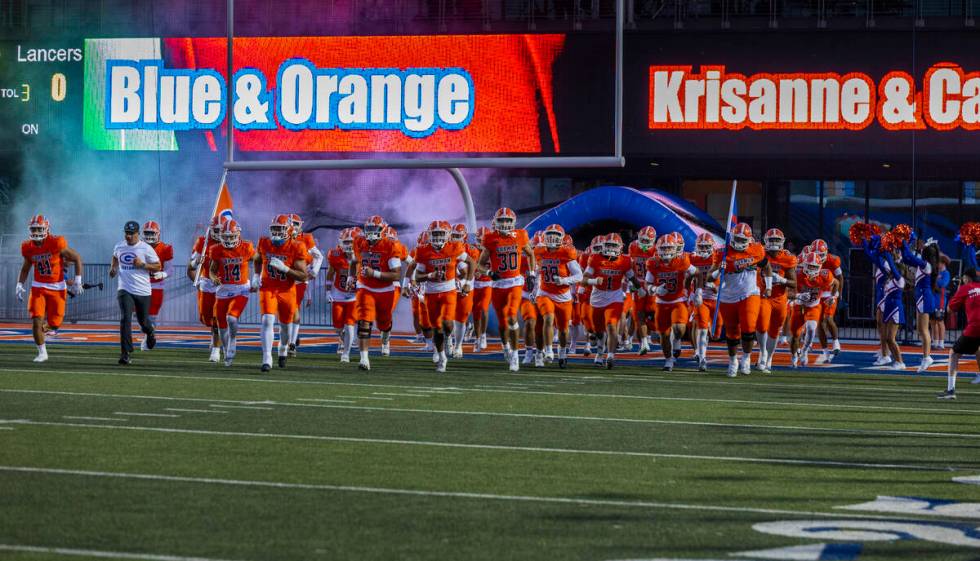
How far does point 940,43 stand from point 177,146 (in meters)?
14.1

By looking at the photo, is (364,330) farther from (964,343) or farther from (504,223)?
(964,343)

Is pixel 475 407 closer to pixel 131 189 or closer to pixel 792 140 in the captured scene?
pixel 792 140

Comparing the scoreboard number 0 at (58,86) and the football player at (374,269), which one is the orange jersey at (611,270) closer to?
the football player at (374,269)

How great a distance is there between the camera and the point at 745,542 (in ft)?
22.8

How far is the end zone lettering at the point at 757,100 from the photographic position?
2762 cm

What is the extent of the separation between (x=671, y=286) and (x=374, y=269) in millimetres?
3662

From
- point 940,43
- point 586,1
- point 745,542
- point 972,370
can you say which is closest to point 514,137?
point 586,1

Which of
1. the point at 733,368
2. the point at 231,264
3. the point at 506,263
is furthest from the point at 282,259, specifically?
the point at 733,368

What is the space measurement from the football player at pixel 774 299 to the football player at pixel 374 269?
444 centimetres

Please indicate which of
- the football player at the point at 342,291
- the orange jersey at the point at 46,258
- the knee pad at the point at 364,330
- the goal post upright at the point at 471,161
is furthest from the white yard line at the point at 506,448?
the goal post upright at the point at 471,161

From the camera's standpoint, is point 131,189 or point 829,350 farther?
point 131,189

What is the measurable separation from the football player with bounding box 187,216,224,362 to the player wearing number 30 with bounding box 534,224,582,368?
3877 mm

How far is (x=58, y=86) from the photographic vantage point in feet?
103

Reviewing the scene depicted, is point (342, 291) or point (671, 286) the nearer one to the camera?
point (671, 286)
